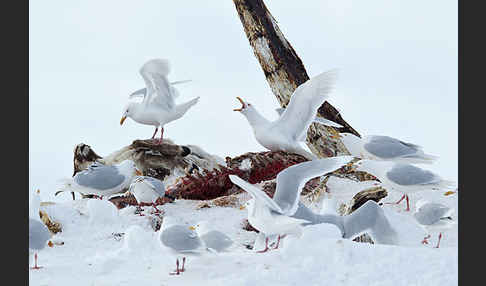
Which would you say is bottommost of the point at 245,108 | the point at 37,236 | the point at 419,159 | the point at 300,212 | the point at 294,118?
the point at 37,236

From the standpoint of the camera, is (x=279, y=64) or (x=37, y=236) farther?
(x=279, y=64)

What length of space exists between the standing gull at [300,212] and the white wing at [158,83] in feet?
11.7

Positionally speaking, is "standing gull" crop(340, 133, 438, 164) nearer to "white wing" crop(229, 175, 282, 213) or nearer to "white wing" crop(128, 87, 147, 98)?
"white wing" crop(229, 175, 282, 213)

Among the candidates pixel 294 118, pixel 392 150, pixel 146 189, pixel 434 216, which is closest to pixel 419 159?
pixel 392 150

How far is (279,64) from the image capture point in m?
10.9

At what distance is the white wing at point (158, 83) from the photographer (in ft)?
26.3

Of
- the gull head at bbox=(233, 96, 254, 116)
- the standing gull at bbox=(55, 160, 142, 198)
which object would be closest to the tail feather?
the gull head at bbox=(233, 96, 254, 116)

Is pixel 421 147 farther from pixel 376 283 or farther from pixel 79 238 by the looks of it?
pixel 79 238

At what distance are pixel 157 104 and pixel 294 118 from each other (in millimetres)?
1975

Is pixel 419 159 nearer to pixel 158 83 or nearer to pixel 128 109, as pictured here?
pixel 158 83

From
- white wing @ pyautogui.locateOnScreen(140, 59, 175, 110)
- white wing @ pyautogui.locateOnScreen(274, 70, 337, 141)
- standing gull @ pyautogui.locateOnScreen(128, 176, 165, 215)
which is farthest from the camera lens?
white wing @ pyautogui.locateOnScreen(140, 59, 175, 110)

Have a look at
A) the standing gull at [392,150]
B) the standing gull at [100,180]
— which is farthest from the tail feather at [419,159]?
the standing gull at [100,180]

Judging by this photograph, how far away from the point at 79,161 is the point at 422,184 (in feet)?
18.1

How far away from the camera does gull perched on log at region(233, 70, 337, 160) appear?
7414 mm
